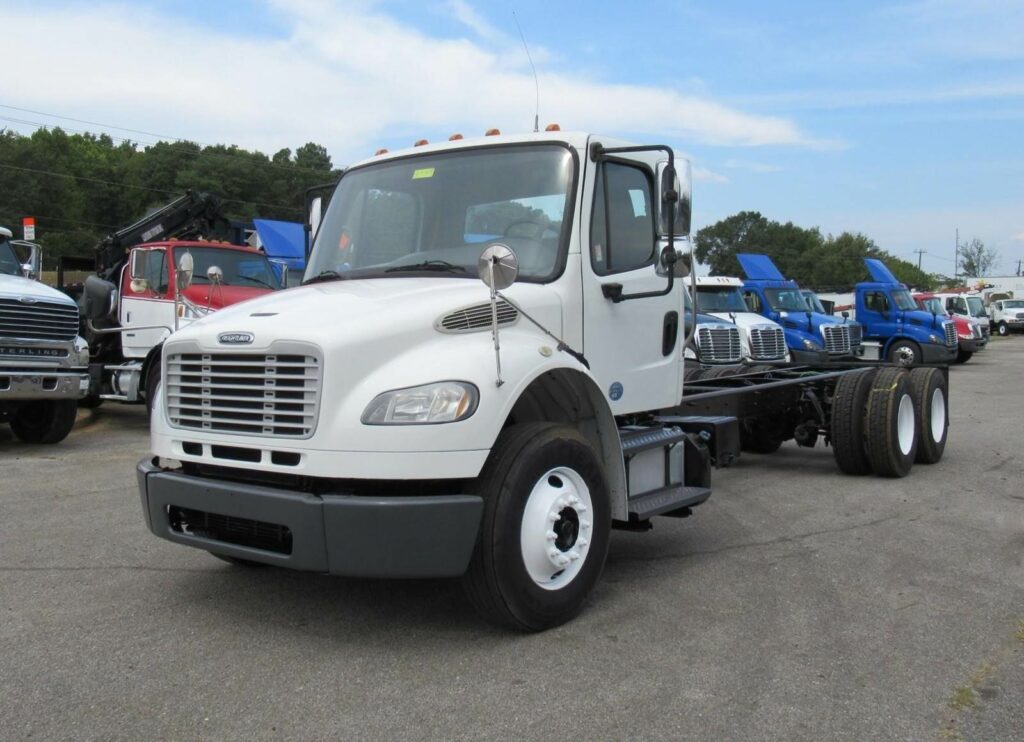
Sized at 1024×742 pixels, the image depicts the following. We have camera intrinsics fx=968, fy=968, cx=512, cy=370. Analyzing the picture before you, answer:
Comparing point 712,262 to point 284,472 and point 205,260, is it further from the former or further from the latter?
point 284,472

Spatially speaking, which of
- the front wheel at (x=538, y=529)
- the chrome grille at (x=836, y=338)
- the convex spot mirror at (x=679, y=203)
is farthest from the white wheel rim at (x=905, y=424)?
the chrome grille at (x=836, y=338)

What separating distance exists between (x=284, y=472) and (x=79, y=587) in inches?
76.1

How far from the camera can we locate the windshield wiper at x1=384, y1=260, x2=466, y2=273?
16.4 feet

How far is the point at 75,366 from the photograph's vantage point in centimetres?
1043

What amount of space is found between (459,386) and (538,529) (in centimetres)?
78

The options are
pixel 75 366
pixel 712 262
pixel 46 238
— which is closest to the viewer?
pixel 75 366

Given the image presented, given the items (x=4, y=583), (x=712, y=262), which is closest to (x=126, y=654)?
(x=4, y=583)

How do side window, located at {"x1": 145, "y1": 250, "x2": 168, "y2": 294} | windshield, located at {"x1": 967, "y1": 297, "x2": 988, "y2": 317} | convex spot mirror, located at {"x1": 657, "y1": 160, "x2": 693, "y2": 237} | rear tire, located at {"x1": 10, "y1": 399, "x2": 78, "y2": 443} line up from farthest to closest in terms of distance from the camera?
windshield, located at {"x1": 967, "y1": 297, "x2": 988, "y2": 317} → side window, located at {"x1": 145, "y1": 250, "x2": 168, "y2": 294} → rear tire, located at {"x1": 10, "y1": 399, "x2": 78, "y2": 443} → convex spot mirror, located at {"x1": 657, "y1": 160, "x2": 693, "y2": 237}

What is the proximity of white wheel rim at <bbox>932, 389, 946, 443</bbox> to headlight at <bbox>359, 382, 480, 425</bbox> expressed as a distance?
677 cm

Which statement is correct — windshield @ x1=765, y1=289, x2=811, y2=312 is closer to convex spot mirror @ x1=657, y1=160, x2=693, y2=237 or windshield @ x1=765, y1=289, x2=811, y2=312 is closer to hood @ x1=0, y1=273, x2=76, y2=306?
hood @ x1=0, y1=273, x2=76, y2=306

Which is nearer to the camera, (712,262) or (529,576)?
(529,576)

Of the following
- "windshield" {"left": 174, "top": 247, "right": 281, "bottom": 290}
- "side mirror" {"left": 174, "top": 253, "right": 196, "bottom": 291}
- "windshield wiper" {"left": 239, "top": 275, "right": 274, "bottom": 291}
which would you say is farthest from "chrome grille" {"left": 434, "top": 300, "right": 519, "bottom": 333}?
"windshield wiper" {"left": 239, "top": 275, "right": 274, "bottom": 291}

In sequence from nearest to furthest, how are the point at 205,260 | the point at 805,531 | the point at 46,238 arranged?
1. the point at 805,531
2. the point at 205,260
3. the point at 46,238

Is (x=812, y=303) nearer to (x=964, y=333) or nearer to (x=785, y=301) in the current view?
(x=785, y=301)
